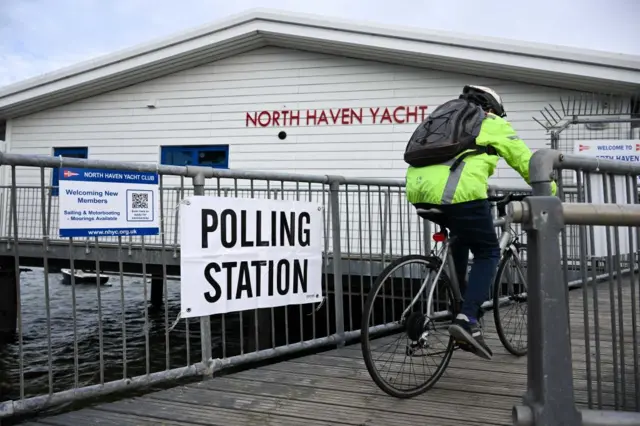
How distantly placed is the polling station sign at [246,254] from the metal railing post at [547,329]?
247cm

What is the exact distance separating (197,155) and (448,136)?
38.2 ft

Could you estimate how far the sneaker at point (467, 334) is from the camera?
3.33 m

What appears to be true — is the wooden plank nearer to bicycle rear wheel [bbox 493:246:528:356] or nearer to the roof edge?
bicycle rear wheel [bbox 493:246:528:356]

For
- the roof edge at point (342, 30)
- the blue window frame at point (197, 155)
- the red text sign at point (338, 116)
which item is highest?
the roof edge at point (342, 30)

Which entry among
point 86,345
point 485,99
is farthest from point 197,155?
point 485,99

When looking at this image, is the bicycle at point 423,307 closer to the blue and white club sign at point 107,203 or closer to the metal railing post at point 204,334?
the metal railing post at point 204,334

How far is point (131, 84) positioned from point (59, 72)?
1.67 m

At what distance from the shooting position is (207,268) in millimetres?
3859

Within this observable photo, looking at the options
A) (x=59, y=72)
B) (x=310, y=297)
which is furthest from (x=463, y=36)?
(x=59, y=72)

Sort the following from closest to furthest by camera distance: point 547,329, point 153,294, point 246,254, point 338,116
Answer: point 547,329
point 246,254
point 338,116
point 153,294

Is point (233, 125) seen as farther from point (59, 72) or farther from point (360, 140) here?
point (59, 72)

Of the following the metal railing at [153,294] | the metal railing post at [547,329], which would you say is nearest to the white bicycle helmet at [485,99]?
the metal railing at [153,294]

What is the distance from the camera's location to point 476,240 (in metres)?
3.47

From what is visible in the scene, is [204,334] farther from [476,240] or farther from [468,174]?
[468,174]
